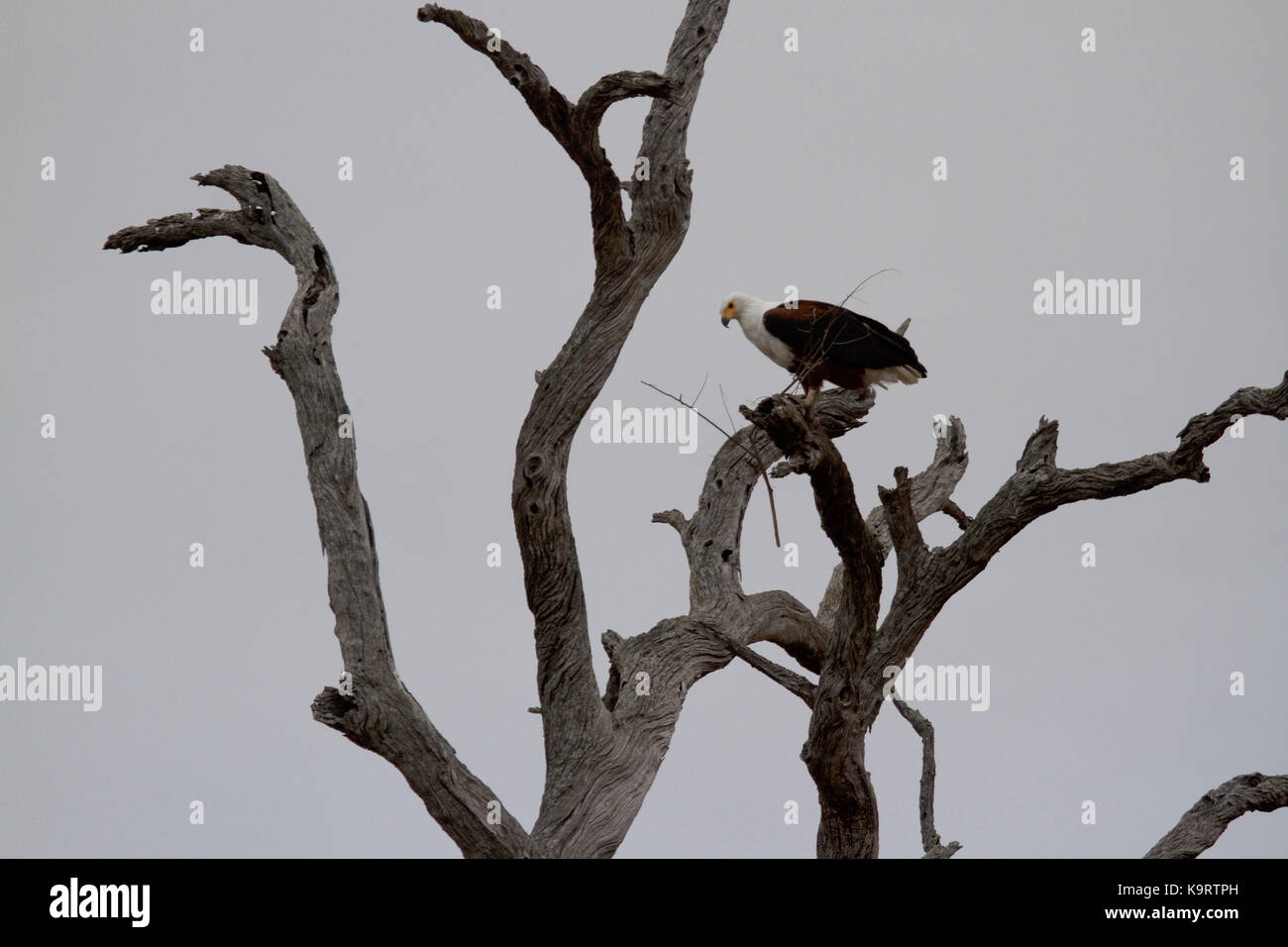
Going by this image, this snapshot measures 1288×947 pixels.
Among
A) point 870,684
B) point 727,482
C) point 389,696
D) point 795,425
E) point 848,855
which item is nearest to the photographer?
point 795,425

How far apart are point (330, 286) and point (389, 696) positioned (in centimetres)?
186

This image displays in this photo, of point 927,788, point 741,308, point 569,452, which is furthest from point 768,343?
point 927,788

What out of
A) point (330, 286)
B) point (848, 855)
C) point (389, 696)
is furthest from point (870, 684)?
point (330, 286)

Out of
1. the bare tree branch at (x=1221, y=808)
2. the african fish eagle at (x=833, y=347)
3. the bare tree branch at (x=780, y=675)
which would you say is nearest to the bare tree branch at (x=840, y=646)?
the bare tree branch at (x=780, y=675)

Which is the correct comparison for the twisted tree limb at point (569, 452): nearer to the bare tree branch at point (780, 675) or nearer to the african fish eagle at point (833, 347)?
the bare tree branch at point (780, 675)

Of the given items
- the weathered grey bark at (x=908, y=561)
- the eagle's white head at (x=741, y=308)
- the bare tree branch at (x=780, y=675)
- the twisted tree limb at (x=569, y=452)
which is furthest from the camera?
the eagle's white head at (x=741, y=308)

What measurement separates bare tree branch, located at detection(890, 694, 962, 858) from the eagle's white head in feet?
6.59

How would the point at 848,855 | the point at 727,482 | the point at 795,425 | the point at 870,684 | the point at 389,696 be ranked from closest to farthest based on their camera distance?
the point at 795,425 < the point at 389,696 < the point at 870,684 < the point at 848,855 < the point at 727,482

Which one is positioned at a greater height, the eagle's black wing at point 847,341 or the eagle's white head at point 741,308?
the eagle's white head at point 741,308

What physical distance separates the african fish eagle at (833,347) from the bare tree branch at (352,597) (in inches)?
83.5

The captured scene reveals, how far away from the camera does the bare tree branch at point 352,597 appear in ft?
19.8

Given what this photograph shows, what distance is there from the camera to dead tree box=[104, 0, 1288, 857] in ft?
19.9

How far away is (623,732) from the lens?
700 cm
